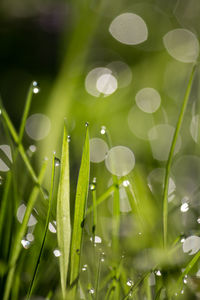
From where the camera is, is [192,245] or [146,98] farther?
[146,98]

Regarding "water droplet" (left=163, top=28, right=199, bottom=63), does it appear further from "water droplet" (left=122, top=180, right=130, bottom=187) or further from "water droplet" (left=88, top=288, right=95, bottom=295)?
"water droplet" (left=88, top=288, right=95, bottom=295)

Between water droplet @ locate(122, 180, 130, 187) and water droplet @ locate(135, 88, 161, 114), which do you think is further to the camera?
water droplet @ locate(135, 88, 161, 114)

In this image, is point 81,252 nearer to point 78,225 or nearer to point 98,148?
point 78,225

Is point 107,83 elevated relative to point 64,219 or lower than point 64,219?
elevated

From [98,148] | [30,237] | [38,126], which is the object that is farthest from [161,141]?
[30,237]

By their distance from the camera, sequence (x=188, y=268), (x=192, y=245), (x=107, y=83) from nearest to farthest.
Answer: (x=188, y=268)
(x=192, y=245)
(x=107, y=83)

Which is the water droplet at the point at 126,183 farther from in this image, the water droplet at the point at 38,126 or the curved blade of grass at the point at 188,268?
the water droplet at the point at 38,126

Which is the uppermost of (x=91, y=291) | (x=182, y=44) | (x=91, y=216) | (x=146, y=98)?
(x=182, y=44)

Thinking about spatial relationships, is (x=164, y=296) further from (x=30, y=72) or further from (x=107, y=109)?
(x=30, y=72)

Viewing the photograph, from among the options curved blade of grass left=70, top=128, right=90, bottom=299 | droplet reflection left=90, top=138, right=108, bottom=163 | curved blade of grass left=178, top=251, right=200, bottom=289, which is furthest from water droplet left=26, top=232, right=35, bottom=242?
droplet reflection left=90, top=138, right=108, bottom=163

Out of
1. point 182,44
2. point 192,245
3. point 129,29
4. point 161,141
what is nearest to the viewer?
point 192,245

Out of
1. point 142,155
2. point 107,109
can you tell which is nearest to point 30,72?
point 107,109
